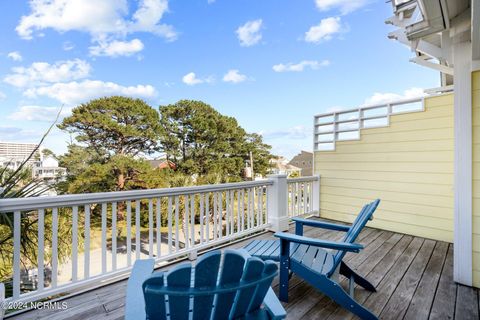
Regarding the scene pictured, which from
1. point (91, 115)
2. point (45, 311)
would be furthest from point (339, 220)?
point (91, 115)

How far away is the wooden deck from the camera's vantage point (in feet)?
5.87

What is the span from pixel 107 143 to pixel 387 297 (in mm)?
15054

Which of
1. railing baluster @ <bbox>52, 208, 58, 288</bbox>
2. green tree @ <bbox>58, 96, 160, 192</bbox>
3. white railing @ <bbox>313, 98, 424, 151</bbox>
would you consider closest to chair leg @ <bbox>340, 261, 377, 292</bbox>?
railing baluster @ <bbox>52, 208, 58, 288</bbox>

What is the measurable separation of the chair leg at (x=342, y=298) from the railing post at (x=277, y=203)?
2.04 m

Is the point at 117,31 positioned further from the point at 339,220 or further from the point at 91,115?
the point at 339,220

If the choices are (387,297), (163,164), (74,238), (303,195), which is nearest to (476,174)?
(387,297)

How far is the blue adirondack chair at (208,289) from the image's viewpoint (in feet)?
2.80

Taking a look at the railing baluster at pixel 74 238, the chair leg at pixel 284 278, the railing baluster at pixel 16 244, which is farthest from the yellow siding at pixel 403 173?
the railing baluster at pixel 16 244

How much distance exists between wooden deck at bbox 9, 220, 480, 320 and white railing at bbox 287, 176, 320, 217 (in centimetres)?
171

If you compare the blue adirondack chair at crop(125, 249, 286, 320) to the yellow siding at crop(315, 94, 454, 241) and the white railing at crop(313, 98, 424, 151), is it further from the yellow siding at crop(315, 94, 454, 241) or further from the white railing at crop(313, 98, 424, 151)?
the white railing at crop(313, 98, 424, 151)

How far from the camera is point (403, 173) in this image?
3.91m

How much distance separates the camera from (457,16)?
6.92ft

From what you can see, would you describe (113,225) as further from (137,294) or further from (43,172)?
(43,172)

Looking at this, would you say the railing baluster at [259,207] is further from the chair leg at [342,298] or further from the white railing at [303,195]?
the chair leg at [342,298]
